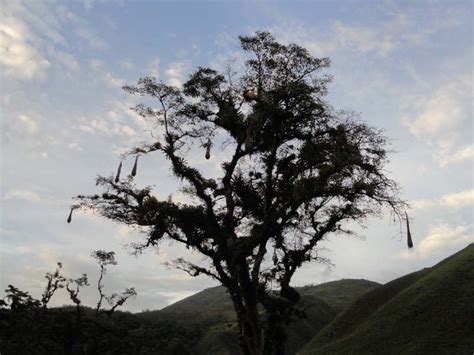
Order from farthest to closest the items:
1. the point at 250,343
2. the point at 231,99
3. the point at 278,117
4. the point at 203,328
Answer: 1. the point at 203,328
2. the point at 231,99
3. the point at 278,117
4. the point at 250,343

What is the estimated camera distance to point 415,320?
135ft

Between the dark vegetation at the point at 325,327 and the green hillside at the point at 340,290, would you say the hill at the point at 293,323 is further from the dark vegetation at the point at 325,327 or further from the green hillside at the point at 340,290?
the dark vegetation at the point at 325,327

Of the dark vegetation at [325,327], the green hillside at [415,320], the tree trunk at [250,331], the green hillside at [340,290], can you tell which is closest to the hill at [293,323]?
the green hillside at [340,290]

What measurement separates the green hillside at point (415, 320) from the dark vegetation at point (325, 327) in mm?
73

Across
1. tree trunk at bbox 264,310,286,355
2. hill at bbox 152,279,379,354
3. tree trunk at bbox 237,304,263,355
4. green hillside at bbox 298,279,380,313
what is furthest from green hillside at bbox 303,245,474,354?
green hillside at bbox 298,279,380,313

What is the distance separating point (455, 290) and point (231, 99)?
98.8 feet

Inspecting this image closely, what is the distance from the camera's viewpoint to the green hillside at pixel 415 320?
120 ft

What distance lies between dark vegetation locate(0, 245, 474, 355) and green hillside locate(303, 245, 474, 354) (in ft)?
0.24

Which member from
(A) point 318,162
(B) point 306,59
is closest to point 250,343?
(A) point 318,162

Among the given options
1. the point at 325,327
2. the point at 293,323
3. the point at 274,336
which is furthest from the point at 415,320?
the point at 293,323

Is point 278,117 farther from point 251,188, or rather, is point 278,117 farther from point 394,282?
point 394,282

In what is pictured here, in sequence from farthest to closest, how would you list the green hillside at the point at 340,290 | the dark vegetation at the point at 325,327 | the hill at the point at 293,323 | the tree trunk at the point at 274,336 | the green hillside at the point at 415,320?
the green hillside at the point at 340,290, the hill at the point at 293,323, the green hillside at the point at 415,320, the dark vegetation at the point at 325,327, the tree trunk at the point at 274,336

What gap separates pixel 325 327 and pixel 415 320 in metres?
11.9

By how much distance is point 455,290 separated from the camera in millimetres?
44594
